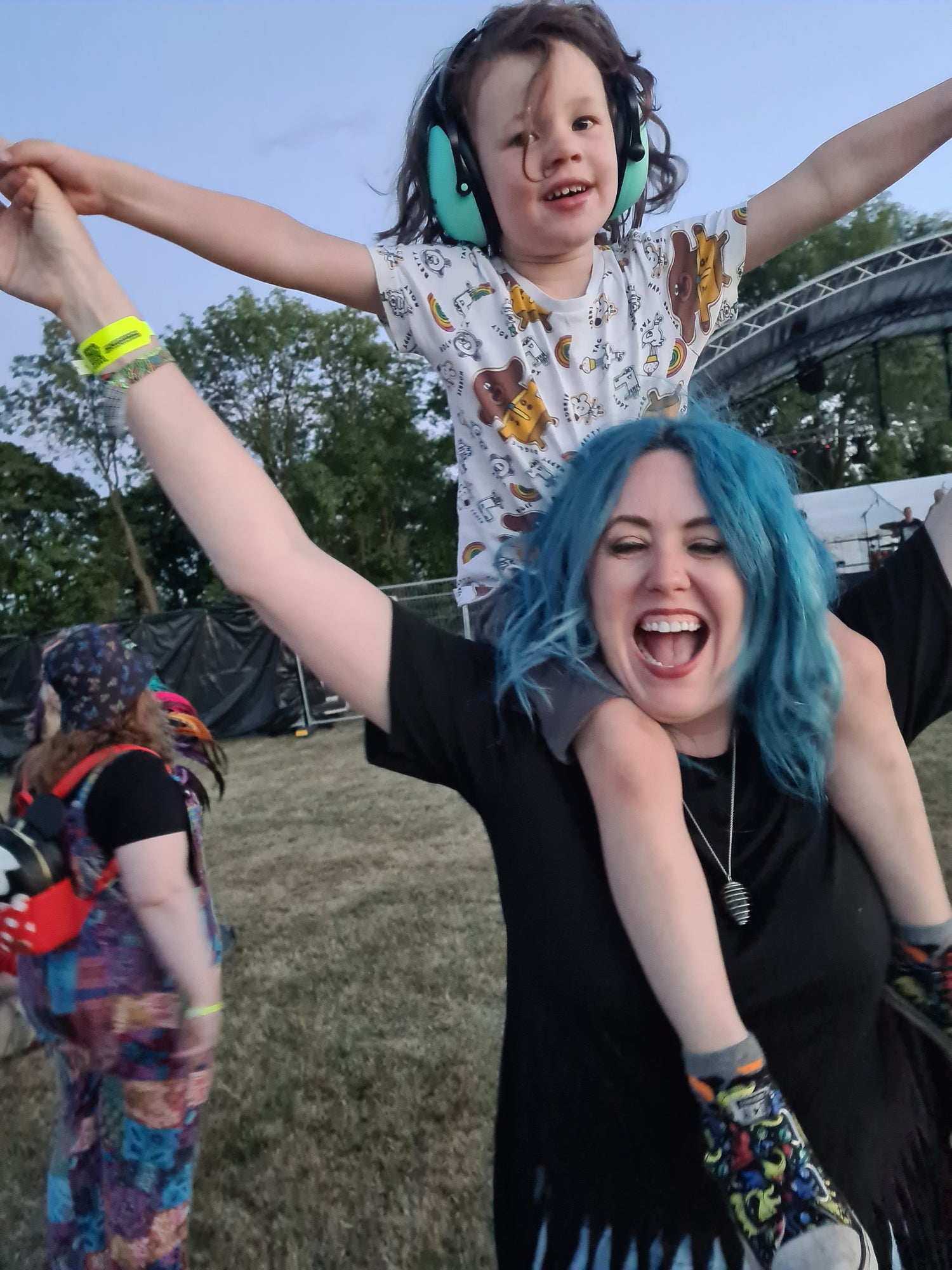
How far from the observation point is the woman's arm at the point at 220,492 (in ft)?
3.62

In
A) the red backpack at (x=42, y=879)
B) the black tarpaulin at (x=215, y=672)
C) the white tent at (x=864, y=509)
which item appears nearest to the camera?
the red backpack at (x=42, y=879)

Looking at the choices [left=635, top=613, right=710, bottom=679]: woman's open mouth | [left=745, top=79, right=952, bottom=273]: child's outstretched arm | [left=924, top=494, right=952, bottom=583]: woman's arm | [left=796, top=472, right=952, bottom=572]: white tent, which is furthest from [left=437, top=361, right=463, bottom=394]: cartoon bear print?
[left=796, top=472, right=952, bottom=572]: white tent

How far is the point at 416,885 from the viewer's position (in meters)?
5.80

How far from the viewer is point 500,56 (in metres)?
1.58

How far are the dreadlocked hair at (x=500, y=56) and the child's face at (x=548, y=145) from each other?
3 centimetres

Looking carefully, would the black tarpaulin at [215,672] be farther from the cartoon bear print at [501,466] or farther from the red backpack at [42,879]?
the cartoon bear print at [501,466]

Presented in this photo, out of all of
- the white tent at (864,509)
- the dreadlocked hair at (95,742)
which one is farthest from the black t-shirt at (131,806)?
the white tent at (864,509)

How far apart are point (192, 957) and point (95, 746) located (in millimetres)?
580

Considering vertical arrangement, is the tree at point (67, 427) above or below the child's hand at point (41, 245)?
above

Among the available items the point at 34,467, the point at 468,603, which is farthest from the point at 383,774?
the point at 34,467

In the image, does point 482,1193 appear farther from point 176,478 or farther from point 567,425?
point 176,478

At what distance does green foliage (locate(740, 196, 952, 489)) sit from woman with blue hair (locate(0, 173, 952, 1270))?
64.5 feet

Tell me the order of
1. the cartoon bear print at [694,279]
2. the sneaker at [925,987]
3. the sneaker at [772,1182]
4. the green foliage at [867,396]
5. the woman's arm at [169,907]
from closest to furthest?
1. the sneaker at [772,1182]
2. the sneaker at [925,987]
3. the cartoon bear print at [694,279]
4. the woman's arm at [169,907]
5. the green foliage at [867,396]

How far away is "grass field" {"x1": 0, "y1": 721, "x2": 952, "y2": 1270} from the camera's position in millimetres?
2760
